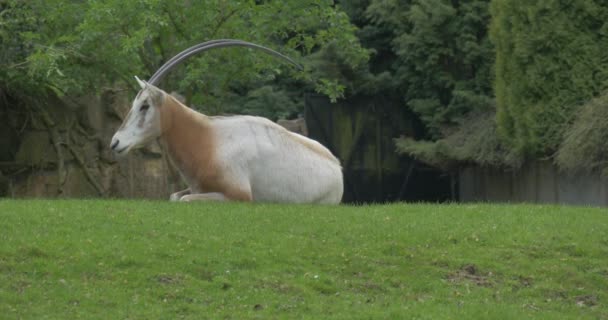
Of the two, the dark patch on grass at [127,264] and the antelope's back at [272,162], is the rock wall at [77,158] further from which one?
the dark patch on grass at [127,264]

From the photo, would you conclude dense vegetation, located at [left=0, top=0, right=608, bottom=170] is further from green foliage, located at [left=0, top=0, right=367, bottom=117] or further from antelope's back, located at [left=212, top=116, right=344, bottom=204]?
antelope's back, located at [left=212, top=116, right=344, bottom=204]

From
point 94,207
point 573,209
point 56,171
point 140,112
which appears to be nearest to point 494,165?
point 56,171

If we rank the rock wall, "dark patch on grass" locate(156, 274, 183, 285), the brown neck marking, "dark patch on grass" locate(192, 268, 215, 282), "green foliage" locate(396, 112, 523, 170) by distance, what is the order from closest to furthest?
1. "dark patch on grass" locate(156, 274, 183, 285)
2. "dark patch on grass" locate(192, 268, 215, 282)
3. the brown neck marking
4. the rock wall
5. "green foliage" locate(396, 112, 523, 170)

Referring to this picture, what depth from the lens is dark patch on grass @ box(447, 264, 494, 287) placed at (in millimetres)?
10180

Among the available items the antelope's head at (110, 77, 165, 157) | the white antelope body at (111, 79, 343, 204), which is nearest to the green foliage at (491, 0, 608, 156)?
the white antelope body at (111, 79, 343, 204)

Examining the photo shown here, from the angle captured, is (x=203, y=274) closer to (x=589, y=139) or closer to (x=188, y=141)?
(x=188, y=141)

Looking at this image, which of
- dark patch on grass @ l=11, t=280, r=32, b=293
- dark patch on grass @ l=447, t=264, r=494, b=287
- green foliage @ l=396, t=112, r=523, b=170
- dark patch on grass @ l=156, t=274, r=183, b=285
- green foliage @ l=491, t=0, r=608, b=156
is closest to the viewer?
dark patch on grass @ l=11, t=280, r=32, b=293

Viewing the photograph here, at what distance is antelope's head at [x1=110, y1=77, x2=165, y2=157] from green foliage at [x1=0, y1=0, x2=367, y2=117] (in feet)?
8.69

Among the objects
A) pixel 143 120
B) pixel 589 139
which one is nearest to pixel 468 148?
pixel 589 139

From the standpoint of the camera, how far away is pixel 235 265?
394 inches

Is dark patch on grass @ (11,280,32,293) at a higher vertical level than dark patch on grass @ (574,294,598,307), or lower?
higher

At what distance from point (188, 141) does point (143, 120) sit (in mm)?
584

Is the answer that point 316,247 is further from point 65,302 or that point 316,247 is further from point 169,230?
point 65,302

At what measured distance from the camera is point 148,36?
16531 millimetres
